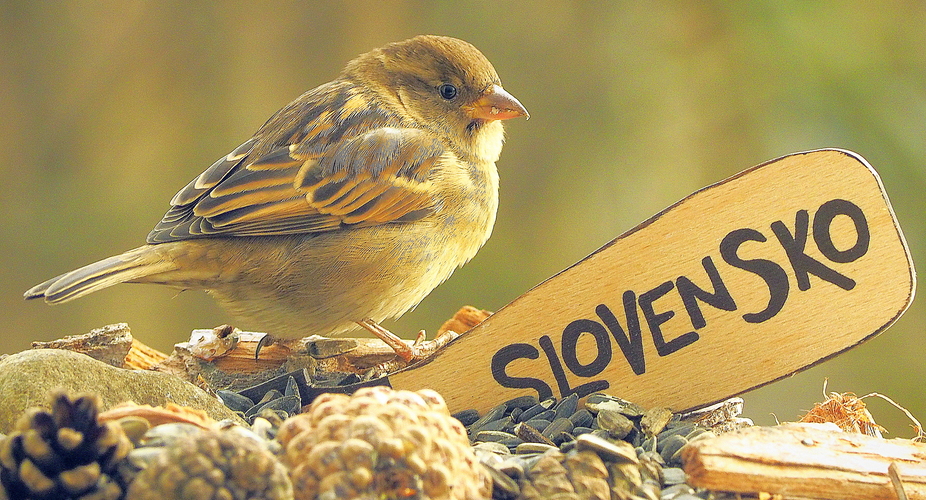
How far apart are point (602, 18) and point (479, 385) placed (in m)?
2.19

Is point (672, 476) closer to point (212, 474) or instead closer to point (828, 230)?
point (828, 230)

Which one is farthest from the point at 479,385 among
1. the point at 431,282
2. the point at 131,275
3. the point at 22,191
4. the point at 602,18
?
the point at 22,191

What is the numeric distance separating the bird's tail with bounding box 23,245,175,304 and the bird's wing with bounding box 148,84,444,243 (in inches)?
2.5

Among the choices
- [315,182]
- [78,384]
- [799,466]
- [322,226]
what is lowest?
[799,466]

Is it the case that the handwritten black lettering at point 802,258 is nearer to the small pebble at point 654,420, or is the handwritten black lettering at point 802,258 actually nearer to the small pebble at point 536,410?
the small pebble at point 654,420

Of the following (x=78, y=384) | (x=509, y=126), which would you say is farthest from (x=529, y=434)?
(x=509, y=126)

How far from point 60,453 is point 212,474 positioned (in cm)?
20

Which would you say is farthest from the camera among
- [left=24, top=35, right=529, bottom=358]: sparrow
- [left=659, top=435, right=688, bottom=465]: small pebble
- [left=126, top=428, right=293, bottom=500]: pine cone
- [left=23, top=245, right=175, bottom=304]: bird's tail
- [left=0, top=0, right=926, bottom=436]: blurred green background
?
[left=0, top=0, right=926, bottom=436]: blurred green background

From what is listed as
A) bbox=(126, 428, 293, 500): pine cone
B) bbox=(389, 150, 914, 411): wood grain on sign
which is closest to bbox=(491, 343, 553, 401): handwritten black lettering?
bbox=(389, 150, 914, 411): wood grain on sign

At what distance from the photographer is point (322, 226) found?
2123 mm

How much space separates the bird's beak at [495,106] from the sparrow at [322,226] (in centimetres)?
17

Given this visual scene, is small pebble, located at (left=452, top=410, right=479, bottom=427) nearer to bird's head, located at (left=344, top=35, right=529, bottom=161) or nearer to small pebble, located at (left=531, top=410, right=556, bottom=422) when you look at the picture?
small pebble, located at (left=531, top=410, right=556, bottom=422)

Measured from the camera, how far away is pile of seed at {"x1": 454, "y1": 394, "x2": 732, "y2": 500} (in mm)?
1300

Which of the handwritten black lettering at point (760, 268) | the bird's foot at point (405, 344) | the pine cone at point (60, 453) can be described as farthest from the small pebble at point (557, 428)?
the pine cone at point (60, 453)
